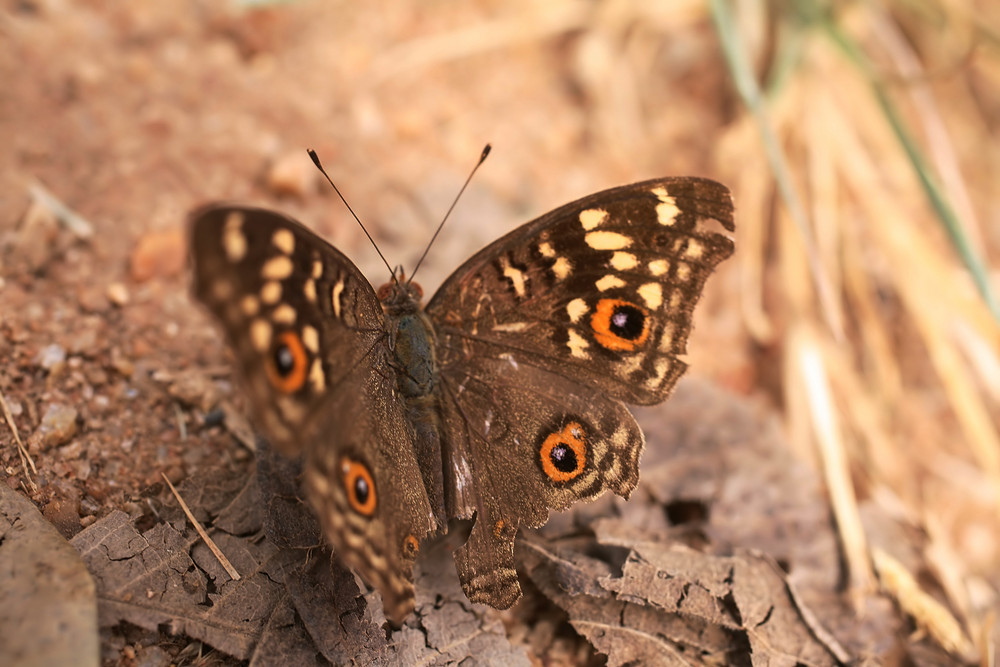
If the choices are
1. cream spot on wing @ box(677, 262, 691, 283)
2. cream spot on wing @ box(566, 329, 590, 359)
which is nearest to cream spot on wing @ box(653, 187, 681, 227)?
cream spot on wing @ box(677, 262, 691, 283)

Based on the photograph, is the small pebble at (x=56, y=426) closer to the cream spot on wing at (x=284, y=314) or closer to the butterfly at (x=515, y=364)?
the butterfly at (x=515, y=364)

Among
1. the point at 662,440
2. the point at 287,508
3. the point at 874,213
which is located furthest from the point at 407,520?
the point at 874,213

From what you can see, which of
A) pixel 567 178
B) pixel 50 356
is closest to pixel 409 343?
pixel 50 356

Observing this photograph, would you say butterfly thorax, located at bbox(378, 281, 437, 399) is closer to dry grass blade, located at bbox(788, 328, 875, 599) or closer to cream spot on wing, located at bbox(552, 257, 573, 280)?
cream spot on wing, located at bbox(552, 257, 573, 280)

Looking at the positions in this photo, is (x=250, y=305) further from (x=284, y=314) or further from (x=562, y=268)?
(x=562, y=268)

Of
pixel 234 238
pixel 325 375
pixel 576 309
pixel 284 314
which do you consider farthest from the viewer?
pixel 576 309

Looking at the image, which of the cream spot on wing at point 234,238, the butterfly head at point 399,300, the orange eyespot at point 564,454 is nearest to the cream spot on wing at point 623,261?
the orange eyespot at point 564,454
